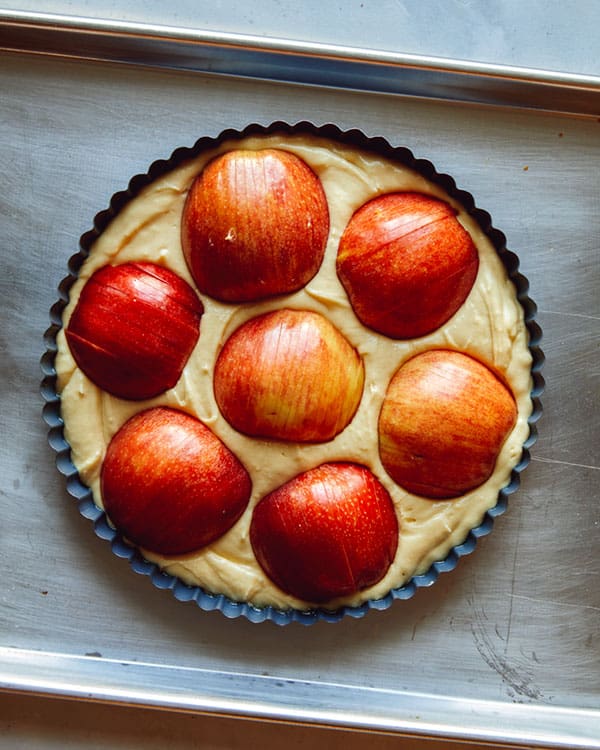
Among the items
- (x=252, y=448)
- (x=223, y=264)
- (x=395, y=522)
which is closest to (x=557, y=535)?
(x=395, y=522)

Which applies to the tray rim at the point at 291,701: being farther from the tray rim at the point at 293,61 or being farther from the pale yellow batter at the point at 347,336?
the tray rim at the point at 293,61

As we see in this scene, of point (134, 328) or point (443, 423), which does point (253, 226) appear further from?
point (443, 423)

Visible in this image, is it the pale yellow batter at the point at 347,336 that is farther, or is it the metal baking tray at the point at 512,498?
the metal baking tray at the point at 512,498

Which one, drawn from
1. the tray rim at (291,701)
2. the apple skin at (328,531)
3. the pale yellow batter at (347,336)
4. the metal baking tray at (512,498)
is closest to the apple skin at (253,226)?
the pale yellow batter at (347,336)

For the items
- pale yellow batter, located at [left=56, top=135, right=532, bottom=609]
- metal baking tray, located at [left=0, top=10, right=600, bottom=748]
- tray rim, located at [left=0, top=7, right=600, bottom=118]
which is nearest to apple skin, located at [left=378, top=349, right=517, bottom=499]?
pale yellow batter, located at [left=56, top=135, right=532, bottom=609]

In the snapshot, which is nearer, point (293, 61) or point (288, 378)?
point (288, 378)

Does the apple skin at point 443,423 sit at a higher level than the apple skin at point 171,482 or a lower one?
higher

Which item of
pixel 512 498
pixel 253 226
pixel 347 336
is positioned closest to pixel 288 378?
pixel 347 336

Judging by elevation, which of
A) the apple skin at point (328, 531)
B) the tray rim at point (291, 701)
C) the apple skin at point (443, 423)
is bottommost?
the tray rim at point (291, 701)
